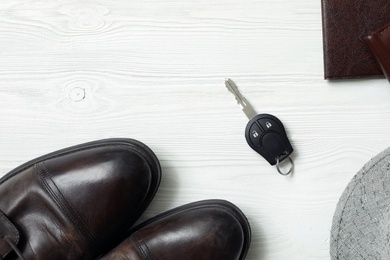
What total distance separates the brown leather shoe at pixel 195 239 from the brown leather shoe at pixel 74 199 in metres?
0.05

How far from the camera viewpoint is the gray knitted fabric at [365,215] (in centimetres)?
66

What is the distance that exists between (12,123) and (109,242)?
254 mm

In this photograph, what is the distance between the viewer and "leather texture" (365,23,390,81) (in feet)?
2.54

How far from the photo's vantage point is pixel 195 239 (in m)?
0.78

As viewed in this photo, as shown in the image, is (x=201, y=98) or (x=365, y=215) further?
(x=201, y=98)

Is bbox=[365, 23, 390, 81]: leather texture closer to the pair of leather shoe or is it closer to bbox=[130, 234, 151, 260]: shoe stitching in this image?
the pair of leather shoe

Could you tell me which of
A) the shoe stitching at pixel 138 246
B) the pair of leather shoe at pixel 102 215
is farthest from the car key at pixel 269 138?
the shoe stitching at pixel 138 246

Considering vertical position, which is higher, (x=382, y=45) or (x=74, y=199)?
(x=382, y=45)

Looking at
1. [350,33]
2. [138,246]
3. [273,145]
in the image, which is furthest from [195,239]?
[350,33]

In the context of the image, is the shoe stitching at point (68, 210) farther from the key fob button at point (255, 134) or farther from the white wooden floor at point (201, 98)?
the key fob button at point (255, 134)

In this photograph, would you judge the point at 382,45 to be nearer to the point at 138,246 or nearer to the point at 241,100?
the point at 241,100

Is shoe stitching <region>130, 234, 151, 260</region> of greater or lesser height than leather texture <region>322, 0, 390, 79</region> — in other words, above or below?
below

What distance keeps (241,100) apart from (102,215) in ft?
0.93

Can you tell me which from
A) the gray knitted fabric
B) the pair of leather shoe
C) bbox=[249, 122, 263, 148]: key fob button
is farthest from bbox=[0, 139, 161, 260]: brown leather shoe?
the gray knitted fabric
